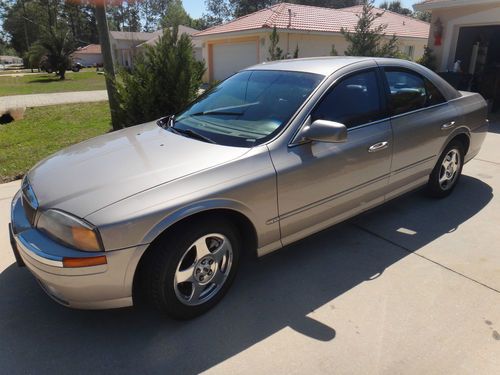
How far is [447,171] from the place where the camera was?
4.44 meters

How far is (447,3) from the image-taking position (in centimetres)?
1100

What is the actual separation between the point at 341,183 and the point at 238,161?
987 millimetres

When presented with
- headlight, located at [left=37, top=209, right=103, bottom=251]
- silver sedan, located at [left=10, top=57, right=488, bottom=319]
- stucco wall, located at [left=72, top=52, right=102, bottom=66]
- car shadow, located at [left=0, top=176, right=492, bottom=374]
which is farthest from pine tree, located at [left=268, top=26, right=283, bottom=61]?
stucco wall, located at [left=72, top=52, right=102, bottom=66]

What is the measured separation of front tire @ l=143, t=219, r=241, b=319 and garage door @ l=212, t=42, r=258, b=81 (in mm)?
17836

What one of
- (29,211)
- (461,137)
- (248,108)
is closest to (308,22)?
(461,137)

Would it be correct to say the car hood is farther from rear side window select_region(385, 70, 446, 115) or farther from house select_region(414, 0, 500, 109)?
house select_region(414, 0, 500, 109)

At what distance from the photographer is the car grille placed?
2438mm

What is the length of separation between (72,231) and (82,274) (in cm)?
24

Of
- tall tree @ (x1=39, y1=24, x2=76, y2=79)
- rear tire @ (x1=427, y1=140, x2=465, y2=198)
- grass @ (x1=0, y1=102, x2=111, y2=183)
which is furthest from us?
tall tree @ (x1=39, y1=24, x2=76, y2=79)

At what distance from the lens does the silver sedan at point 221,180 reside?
2.21 m

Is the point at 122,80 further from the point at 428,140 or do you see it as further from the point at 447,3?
the point at 447,3

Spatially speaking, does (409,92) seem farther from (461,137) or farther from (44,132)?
(44,132)

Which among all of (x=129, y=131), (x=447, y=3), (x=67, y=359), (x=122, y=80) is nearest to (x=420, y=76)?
(x=129, y=131)

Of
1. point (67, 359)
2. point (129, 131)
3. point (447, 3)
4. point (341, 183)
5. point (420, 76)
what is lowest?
point (67, 359)
